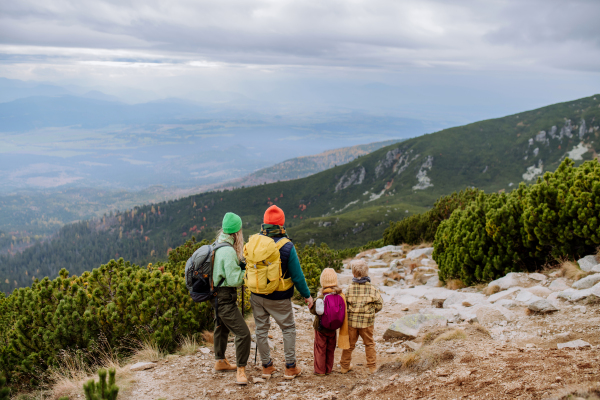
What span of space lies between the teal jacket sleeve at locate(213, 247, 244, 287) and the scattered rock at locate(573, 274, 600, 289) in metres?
7.85

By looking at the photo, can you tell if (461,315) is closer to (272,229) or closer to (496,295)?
(496,295)

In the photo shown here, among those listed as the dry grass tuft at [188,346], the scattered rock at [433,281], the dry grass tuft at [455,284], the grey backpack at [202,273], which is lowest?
the scattered rock at [433,281]

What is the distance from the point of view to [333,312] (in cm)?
607

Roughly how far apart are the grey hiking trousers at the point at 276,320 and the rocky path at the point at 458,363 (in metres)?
0.47

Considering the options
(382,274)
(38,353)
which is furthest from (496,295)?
(38,353)

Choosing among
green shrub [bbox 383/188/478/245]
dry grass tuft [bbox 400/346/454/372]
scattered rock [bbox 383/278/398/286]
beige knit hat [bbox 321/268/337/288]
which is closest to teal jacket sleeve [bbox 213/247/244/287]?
beige knit hat [bbox 321/268/337/288]

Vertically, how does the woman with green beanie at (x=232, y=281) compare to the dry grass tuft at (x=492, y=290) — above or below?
above

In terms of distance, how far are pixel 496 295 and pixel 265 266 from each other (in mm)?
7025

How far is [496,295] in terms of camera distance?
31.3 feet

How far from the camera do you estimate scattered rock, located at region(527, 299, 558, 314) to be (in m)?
7.48

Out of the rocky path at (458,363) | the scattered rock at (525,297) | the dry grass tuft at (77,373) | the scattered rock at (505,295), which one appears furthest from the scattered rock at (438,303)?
the dry grass tuft at (77,373)

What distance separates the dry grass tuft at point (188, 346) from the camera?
7.52m

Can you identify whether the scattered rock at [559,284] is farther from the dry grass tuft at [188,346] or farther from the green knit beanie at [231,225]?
the dry grass tuft at [188,346]

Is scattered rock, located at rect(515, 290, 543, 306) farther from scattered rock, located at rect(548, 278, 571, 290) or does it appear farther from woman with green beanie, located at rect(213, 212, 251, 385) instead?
woman with green beanie, located at rect(213, 212, 251, 385)
